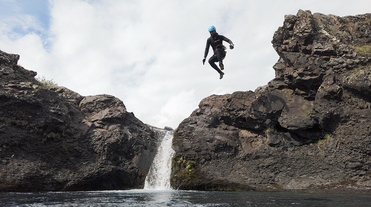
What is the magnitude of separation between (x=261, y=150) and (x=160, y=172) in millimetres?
6311

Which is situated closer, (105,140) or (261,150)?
(261,150)

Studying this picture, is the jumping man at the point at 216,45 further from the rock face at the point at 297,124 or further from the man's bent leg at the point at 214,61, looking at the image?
the rock face at the point at 297,124

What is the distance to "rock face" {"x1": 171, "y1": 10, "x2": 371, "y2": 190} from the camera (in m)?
13.9

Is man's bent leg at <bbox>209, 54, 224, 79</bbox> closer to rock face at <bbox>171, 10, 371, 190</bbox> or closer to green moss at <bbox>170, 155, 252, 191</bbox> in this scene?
rock face at <bbox>171, 10, 371, 190</bbox>

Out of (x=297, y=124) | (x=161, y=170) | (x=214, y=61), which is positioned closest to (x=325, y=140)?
(x=297, y=124)

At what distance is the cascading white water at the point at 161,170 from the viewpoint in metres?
16.8

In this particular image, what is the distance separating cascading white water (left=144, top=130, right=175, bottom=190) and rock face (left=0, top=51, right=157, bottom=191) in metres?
0.46

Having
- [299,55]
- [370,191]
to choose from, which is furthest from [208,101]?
[370,191]

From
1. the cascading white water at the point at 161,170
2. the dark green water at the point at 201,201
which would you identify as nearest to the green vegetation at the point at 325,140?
the dark green water at the point at 201,201

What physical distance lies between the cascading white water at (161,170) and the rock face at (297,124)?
0.78 m

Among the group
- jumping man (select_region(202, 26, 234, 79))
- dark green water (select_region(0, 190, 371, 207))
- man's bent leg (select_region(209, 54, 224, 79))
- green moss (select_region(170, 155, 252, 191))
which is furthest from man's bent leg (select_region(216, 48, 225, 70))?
green moss (select_region(170, 155, 252, 191))

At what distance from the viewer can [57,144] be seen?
1638 cm

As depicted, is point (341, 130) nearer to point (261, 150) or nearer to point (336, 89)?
point (336, 89)

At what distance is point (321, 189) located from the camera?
12.9m
